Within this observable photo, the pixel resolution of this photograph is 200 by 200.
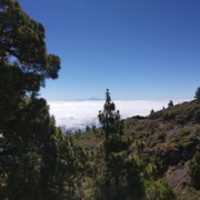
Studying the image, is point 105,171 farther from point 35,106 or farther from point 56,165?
point 35,106

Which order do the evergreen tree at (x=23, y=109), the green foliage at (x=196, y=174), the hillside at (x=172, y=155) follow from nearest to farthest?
the evergreen tree at (x=23, y=109) → the green foliage at (x=196, y=174) → the hillside at (x=172, y=155)

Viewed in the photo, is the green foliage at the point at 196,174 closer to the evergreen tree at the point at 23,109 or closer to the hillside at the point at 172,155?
the hillside at the point at 172,155

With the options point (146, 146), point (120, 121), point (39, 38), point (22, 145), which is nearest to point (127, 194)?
point (120, 121)

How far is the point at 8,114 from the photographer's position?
10.6 metres

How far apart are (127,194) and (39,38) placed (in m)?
14.4

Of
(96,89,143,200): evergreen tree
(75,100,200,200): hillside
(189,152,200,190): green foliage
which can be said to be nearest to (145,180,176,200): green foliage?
(75,100,200,200): hillside

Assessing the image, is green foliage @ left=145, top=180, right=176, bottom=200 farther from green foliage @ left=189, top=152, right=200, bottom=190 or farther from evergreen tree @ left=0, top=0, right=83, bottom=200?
evergreen tree @ left=0, top=0, right=83, bottom=200

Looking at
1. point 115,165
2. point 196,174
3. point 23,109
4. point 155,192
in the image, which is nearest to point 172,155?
point 196,174

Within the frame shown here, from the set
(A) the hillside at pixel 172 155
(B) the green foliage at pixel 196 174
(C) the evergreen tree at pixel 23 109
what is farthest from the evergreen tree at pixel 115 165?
(B) the green foliage at pixel 196 174

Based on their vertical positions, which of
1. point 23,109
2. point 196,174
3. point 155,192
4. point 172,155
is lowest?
point 172,155

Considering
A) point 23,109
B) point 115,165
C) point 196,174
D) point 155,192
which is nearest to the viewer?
point 23,109

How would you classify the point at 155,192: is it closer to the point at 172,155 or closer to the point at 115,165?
the point at 115,165

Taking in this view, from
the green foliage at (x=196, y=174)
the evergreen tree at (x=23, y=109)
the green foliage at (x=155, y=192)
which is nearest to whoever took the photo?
the evergreen tree at (x=23, y=109)

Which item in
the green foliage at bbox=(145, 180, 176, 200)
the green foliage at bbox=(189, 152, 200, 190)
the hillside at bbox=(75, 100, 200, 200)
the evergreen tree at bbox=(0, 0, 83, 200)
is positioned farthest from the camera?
the hillside at bbox=(75, 100, 200, 200)
